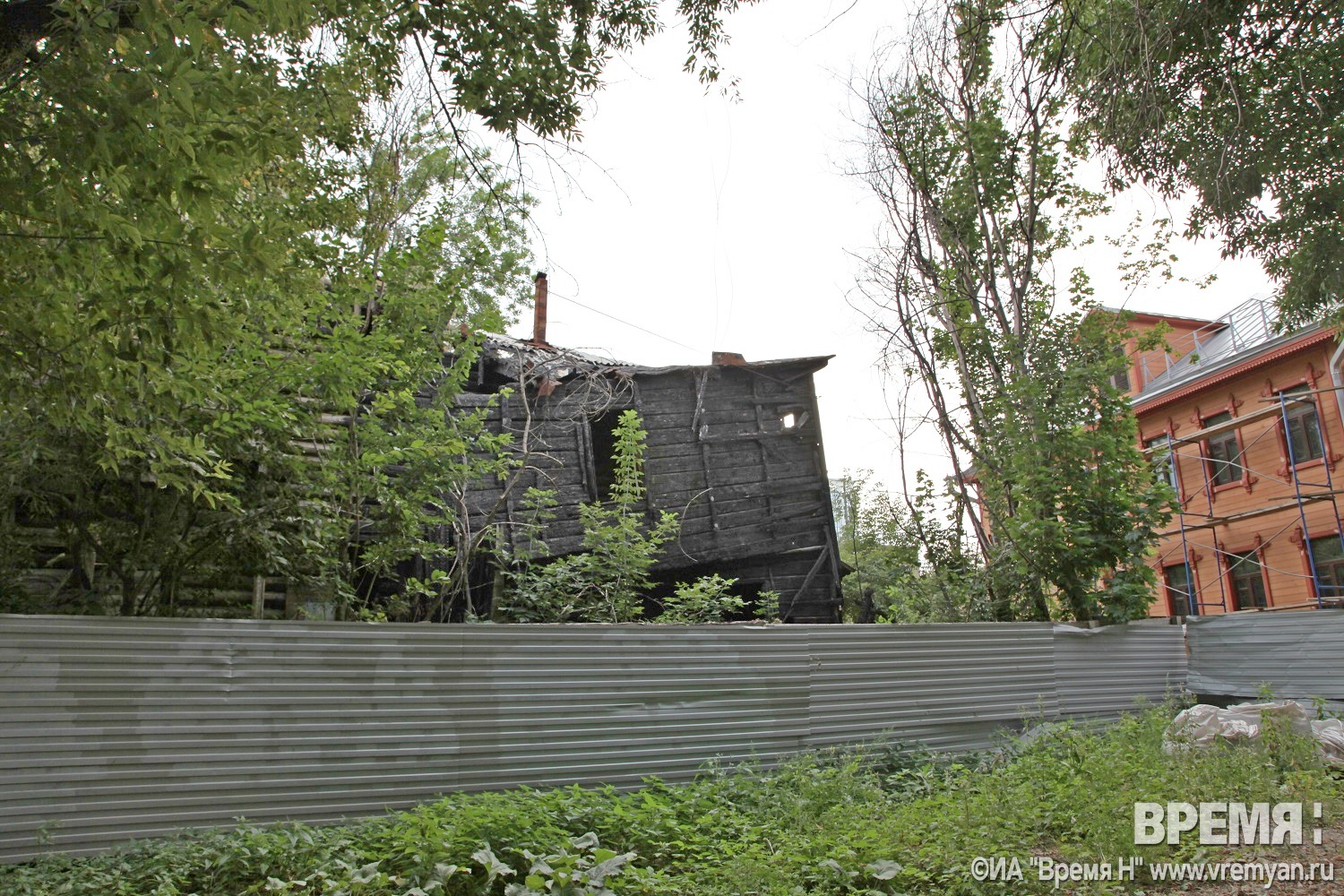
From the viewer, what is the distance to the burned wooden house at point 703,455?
560 inches

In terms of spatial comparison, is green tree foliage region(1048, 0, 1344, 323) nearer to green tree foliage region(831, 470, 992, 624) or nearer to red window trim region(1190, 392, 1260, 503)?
green tree foliage region(831, 470, 992, 624)

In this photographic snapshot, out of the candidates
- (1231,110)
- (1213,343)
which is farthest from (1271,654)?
(1213,343)

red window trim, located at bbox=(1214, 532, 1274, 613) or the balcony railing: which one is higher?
the balcony railing

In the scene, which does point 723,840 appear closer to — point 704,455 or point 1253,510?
point 704,455

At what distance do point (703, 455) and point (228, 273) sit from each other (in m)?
12.2

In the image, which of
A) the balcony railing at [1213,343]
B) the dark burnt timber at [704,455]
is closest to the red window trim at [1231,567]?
the balcony railing at [1213,343]

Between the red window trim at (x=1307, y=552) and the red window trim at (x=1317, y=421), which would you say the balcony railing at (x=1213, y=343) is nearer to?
the red window trim at (x=1317, y=421)

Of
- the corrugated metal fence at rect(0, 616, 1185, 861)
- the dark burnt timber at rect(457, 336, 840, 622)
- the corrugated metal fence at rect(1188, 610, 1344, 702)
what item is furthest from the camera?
the dark burnt timber at rect(457, 336, 840, 622)

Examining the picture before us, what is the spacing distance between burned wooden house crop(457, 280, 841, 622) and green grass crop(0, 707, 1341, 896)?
28.4 ft

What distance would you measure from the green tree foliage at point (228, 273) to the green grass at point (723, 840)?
6.83 ft

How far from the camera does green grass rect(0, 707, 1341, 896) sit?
4.09 metres

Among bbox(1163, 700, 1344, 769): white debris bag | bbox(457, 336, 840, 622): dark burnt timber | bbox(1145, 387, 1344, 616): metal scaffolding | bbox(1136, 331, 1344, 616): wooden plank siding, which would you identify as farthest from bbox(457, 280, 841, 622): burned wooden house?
bbox(1163, 700, 1344, 769): white debris bag

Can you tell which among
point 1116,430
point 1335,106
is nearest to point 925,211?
point 1116,430

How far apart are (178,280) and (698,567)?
12.5 metres
